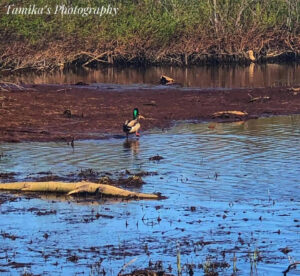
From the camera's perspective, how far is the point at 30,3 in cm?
3831

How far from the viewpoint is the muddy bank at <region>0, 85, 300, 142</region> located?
2130cm

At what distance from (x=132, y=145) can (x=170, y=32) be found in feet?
89.2

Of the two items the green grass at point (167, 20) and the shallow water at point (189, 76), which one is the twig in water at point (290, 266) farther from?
the green grass at point (167, 20)

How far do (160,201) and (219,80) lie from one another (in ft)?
74.5

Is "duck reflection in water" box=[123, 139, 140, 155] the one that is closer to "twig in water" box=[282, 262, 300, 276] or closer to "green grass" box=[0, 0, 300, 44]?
"twig in water" box=[282, 262, 300, 276]

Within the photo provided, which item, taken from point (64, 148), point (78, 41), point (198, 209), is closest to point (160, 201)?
point (198, 209)

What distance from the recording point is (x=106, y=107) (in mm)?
25938

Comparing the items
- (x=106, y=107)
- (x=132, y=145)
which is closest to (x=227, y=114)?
(x=106, y=107)

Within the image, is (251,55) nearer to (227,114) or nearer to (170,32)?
(170,32)

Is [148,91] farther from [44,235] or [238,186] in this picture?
[44,235]

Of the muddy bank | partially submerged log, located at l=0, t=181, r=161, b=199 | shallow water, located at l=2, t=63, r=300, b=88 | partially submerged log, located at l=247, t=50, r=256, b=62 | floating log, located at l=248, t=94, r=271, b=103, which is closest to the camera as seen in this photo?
partially submerged log, located at l=0, t=181, r=161, b=199

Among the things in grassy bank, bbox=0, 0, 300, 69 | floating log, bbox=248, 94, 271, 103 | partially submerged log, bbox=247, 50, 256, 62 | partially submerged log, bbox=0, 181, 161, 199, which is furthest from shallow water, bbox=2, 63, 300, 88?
partially submerged log, bbox=0, 181, 161, 199

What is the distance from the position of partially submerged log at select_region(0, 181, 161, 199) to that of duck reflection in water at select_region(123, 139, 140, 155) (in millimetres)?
4553

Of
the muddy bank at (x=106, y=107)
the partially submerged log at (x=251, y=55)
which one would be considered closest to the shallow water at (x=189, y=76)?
the partially submerged log at (x=251, y=55)
